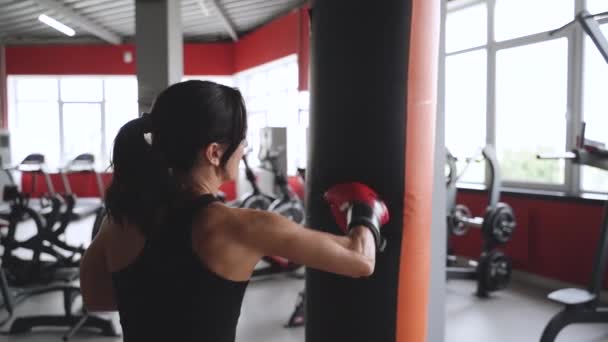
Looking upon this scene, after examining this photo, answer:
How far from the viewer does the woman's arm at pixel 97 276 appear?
0.98 m

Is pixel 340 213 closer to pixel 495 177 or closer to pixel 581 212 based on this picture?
pixel 495 177

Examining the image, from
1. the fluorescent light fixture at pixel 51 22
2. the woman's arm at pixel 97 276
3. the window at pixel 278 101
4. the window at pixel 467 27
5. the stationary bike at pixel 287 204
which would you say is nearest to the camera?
the woman's arm at pixel 97 276

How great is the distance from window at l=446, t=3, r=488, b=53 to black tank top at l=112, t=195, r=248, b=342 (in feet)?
15.0

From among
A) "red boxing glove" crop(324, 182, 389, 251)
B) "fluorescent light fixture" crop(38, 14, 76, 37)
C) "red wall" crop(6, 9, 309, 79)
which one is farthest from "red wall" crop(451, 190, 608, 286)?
"red wall" crop(6, 9, 309, 79)

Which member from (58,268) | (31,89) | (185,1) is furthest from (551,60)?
(31,89)

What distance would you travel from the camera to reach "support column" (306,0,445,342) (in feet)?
4.32

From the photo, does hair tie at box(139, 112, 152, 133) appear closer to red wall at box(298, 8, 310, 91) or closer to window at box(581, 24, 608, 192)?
window at box(581, 24, 608, 192)

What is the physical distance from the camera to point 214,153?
907 millimetres

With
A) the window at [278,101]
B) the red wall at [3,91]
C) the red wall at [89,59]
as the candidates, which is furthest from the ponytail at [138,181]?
the red wall at [3,91]

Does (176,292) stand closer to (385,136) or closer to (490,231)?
(385,136)

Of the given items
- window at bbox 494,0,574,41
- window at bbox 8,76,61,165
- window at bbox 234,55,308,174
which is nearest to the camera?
window at bbox 494,0,574,41

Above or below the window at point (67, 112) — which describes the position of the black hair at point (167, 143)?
below

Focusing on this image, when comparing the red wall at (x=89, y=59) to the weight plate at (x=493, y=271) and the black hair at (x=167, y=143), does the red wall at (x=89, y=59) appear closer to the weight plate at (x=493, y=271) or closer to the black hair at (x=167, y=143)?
the weight plate at (x=493, y=271)

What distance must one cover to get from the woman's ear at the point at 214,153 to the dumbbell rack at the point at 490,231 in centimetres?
319
